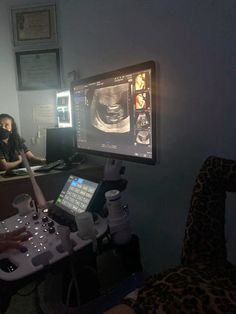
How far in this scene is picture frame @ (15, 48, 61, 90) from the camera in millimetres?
2383

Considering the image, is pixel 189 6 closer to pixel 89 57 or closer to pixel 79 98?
pixel 79 98

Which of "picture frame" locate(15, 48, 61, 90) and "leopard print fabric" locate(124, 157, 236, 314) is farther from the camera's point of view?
"picture frame" locate(15, 48, 61, 90)

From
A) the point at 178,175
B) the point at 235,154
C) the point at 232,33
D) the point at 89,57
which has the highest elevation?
the point at 89,57

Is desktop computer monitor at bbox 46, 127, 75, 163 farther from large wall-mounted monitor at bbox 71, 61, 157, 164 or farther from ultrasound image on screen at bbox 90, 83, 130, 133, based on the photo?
ultrasound image on screen at bbox 90, 83, 130, 133

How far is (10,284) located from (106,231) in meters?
0.37

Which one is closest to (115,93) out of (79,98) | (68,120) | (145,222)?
(79,98)

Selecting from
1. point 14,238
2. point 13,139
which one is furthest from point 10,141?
point 14,238

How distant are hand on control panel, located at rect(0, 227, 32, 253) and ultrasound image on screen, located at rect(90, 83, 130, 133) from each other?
54 cm

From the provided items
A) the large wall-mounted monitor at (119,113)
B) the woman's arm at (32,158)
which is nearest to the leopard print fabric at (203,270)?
the large wall-mounted monitor at (119,113)

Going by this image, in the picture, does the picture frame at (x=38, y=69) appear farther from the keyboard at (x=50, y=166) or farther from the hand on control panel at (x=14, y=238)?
the hand on control panel at (x=14, y=238)

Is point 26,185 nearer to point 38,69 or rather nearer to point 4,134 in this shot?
point 4,134

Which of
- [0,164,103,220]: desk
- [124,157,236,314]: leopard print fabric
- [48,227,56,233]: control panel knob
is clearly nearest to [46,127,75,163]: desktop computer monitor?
[0,164,103,220]: desk

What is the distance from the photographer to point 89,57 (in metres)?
1.83

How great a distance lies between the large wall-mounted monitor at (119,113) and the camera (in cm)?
101
